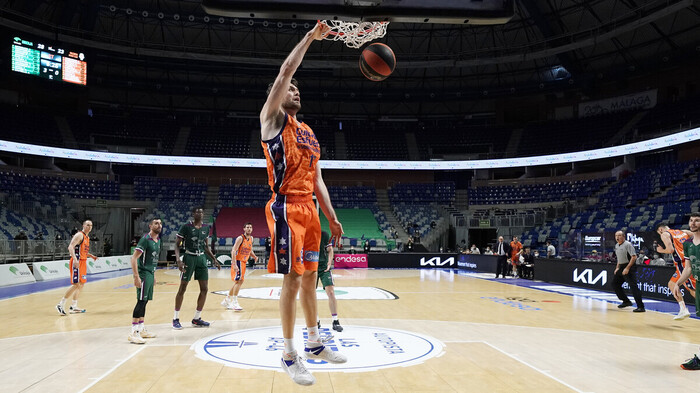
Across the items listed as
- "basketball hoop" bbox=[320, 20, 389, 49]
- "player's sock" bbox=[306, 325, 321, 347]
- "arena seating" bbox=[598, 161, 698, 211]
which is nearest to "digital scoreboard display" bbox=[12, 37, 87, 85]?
"basketball hoop" bbox=[320, 20, 389, 49]

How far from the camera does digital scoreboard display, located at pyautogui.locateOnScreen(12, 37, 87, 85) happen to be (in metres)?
25.9

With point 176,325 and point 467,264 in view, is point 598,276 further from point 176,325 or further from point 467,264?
point 176,325

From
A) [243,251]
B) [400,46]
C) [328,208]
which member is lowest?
[243,251]

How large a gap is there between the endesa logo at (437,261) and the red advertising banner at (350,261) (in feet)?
10.6

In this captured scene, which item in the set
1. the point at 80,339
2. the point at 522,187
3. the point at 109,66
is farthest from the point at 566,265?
the point at 109,66

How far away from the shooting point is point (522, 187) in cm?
3612

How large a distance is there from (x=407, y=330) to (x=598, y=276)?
9.87 metres

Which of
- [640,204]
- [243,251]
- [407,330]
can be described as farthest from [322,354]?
[640,204]

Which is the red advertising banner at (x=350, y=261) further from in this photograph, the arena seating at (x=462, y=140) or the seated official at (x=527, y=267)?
the arena seating at (x=462, y=140)

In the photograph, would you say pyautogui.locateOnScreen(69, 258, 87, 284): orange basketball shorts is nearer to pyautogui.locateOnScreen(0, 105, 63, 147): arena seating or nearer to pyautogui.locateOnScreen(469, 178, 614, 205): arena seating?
pyautogui.locateOnScreen(0, 105, 63, 147): arena seating

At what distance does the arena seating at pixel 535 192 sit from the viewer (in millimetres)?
32594

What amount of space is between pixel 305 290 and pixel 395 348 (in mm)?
3350

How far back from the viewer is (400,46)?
35344 mm

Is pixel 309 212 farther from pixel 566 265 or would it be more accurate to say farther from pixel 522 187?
pixel 522 187
